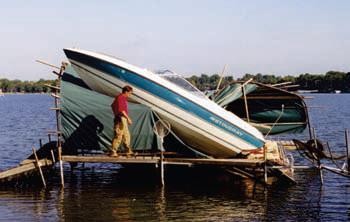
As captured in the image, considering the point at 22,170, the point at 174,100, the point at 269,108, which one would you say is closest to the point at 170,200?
the point at 174,100

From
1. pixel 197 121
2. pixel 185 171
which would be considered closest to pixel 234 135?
pixel 197 121

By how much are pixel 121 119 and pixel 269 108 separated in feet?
A: 22.9

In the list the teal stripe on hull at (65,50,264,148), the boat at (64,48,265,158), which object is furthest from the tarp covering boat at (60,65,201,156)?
the teal stripe on hull at (65,50,264,148)

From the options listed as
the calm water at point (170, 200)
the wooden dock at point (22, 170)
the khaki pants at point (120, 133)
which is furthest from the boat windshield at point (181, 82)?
the wooden dock at point (22, 170)

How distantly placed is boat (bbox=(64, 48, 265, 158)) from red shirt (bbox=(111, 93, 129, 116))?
104 centimetres

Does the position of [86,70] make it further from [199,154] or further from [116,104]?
[199,154]

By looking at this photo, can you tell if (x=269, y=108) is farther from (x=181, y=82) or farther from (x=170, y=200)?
(x=170, y=200)

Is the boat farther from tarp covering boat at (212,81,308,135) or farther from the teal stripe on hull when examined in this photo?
tarp covering boat at (212,81,308,135)

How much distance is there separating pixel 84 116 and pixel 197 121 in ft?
12.5

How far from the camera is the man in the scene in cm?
1962

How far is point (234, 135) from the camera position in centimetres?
2084

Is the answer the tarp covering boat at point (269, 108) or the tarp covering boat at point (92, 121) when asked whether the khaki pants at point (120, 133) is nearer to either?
the tarp covering boat at point (92, 121)

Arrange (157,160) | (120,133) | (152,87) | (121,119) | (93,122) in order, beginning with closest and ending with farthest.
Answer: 1. (121,119)
2. (120,133)
3. (157,160)
4. (152,87)
5. (93,122)

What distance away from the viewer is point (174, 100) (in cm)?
2052
